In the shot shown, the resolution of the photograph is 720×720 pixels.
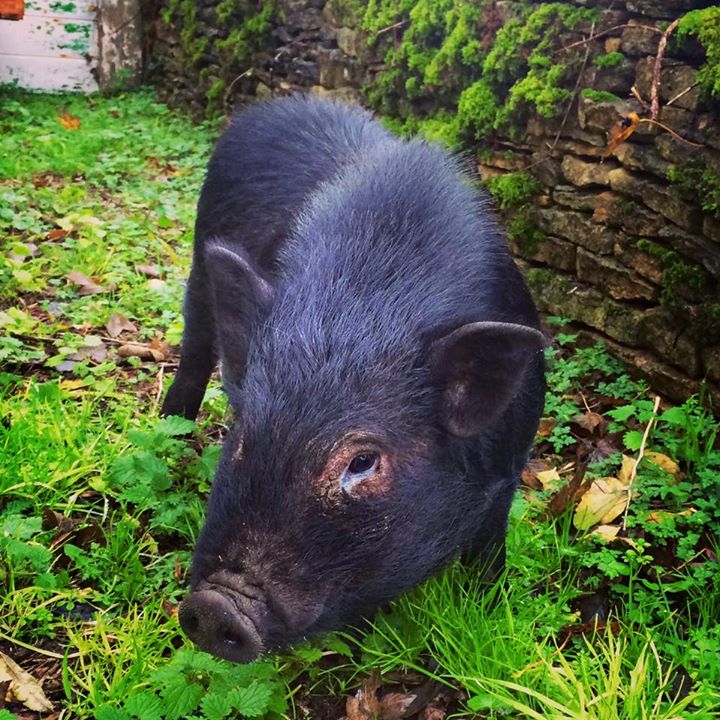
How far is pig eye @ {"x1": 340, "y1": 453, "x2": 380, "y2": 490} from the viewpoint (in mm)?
1954

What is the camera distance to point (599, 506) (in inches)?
124

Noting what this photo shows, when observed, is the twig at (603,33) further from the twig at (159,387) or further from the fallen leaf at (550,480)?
the twig at (159,387)

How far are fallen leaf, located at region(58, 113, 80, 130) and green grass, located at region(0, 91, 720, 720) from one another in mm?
5391

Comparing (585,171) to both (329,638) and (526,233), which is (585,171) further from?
(329,638)

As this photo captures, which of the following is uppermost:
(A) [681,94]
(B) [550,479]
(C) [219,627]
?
(A) [681,94]

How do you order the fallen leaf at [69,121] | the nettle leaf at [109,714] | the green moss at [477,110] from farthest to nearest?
the fallen leaf at [69,121], the green moss at [477,110], the nettle leaf at [109,714]

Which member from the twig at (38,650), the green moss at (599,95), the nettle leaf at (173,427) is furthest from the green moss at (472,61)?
the twig at (38,650)

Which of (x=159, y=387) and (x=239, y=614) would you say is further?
(x=159, y=387)

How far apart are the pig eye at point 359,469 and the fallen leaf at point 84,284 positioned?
3.48m

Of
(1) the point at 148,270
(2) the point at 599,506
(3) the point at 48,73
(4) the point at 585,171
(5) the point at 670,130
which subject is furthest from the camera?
(3) the point at 48,73

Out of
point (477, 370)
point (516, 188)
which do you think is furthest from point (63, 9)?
point (477, 370)

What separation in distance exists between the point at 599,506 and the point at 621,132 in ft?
5.90

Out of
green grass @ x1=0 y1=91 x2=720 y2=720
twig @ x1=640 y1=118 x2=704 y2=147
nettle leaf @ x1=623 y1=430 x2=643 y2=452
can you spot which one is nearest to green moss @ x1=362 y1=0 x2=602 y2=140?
twig @ x1=640 y1=118 x2=704 y2=147

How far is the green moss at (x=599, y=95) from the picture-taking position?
4117mm
